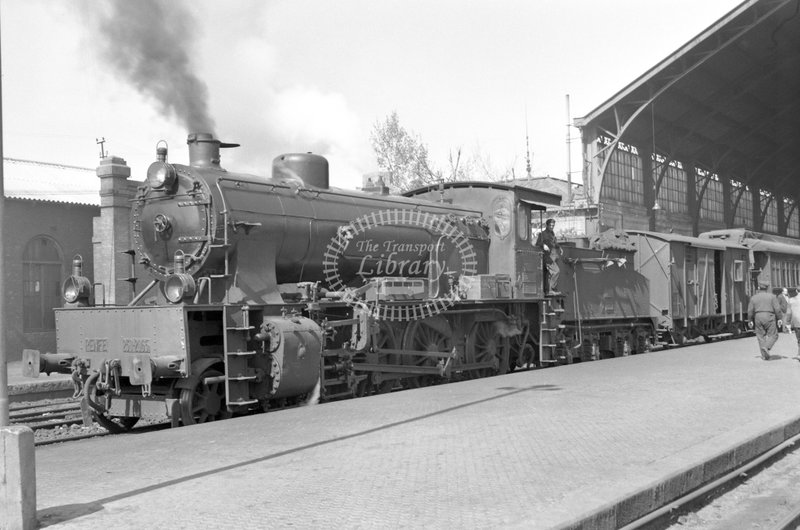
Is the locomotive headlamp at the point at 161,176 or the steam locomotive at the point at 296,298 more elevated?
the locomotive headlamp at the point at 161,176

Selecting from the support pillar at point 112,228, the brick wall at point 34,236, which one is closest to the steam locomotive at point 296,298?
the support pillar at point 112,228

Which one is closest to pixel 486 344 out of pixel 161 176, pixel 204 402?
pixel 204 402

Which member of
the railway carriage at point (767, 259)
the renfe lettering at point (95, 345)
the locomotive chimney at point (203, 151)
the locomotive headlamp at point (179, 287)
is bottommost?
the renfe lettering at point (95, 345)

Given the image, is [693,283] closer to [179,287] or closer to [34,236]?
[179,287]

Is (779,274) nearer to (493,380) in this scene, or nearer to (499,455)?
(493,380)

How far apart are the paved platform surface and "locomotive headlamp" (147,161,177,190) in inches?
132

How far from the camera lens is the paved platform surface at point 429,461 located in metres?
5.18

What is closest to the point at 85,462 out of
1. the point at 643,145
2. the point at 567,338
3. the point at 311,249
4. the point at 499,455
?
the point at 499,455

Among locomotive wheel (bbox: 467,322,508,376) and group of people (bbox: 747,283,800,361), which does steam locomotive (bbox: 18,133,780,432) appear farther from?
group of people (bbox: 747,283,800,361)

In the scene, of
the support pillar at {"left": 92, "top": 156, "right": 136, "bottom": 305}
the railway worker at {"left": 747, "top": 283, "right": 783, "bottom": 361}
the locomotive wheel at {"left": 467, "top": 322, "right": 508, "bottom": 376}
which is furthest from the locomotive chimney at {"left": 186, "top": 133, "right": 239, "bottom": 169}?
the support pillar at {"left": 92, "top": 156, "right": 136, "bottom": 305}

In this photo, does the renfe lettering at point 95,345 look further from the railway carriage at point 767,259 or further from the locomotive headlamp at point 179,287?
the railway carriage at point 767,259

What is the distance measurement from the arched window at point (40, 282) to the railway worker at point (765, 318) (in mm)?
18924

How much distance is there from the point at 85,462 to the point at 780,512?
5977 mm

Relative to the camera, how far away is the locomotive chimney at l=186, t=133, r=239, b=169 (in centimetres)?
1105
